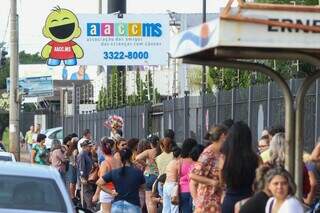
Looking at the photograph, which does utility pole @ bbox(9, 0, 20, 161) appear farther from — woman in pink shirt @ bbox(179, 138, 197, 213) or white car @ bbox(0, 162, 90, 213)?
white car @ bbox(0, 162, 90, 213)

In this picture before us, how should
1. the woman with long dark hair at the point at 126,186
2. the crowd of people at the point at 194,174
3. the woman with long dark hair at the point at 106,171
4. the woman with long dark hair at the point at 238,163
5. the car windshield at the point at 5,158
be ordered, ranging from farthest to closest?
the car windshield at the point at 5,158 < the woman with long dark hair at the point at 106,171 < the woman with long dark hair at the point at 126,186 < the woman with long dark hair at the point at 238,163 < the crowd of people at the point at 194,174

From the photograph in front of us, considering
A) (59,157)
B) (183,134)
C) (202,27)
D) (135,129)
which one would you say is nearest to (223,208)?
(202,27)

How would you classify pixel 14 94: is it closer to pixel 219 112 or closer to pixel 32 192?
pixel 219 112

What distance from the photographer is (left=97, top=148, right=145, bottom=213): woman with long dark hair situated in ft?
44.1

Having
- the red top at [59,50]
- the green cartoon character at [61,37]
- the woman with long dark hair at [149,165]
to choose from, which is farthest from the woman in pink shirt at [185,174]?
the red top at [59,50]

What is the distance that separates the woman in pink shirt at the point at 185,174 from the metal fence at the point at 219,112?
1.96 metres

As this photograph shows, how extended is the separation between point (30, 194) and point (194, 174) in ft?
5.64

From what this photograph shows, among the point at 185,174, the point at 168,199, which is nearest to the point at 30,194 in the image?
the point at 185,174

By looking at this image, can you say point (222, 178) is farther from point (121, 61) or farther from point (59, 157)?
point (121, 61)

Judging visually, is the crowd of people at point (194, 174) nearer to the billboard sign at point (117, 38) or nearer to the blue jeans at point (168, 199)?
the blue jeans at point (168, 199)

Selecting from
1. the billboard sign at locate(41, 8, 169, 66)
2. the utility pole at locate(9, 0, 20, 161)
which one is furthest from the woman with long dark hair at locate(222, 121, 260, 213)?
the utility pole at locate(9, 0, 20, 161)

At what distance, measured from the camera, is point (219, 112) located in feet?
67.1

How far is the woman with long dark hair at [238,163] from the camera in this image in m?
9.42

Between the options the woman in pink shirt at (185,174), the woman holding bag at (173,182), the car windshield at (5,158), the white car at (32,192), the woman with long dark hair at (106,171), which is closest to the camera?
the white car at (32,192)
